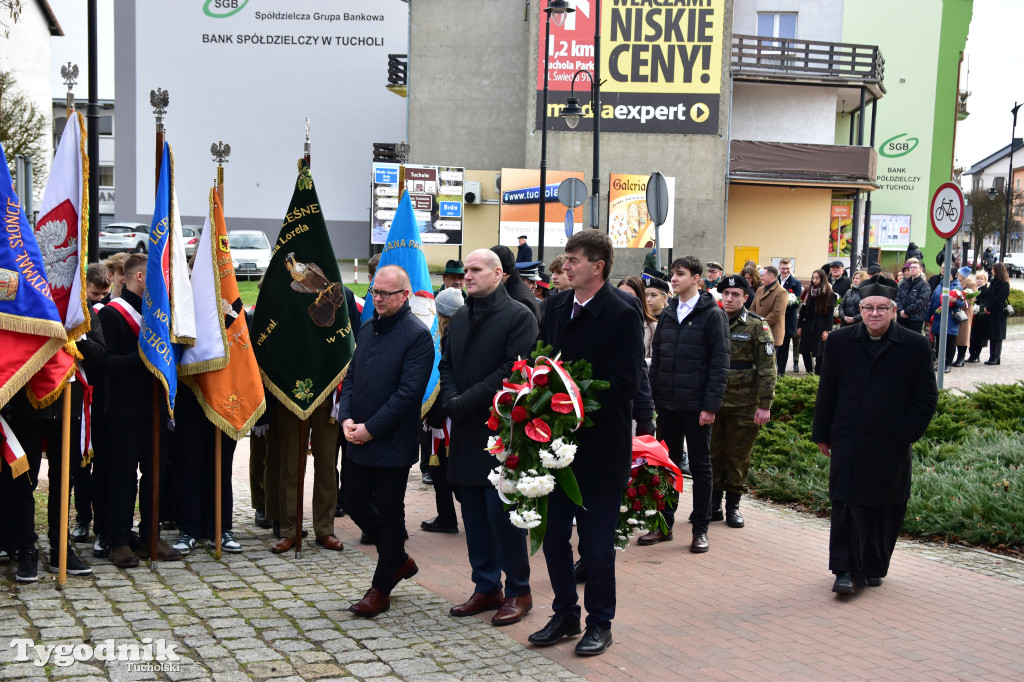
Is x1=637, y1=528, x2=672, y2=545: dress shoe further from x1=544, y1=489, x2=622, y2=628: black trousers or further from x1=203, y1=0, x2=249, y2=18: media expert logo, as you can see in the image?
x1=203, y1=0, x2=249, y2=18: media expert logo

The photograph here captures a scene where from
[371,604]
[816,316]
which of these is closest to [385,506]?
[371,604]

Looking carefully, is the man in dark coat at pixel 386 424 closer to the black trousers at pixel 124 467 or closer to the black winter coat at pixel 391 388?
the black winter coat at pixel 391 388

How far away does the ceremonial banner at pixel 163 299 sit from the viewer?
21.4ft

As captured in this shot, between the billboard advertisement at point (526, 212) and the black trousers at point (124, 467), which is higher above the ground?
the billboard advertisement at point (526, 212)

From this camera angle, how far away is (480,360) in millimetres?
5738

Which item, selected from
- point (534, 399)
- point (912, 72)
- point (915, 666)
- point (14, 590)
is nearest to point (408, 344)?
point (534, 399)

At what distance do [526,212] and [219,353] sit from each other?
92.9ft

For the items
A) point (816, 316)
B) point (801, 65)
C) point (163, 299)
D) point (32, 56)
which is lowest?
point (816, 316)

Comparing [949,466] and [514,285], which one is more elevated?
[514,285]

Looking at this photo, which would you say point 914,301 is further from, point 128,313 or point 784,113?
point 784,113

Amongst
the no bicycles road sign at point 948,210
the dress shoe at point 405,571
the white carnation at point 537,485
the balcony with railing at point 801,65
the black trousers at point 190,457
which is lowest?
the dress shoe at point 405,571

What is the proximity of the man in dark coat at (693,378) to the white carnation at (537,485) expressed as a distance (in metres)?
2.68

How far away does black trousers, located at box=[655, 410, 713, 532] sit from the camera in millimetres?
7531

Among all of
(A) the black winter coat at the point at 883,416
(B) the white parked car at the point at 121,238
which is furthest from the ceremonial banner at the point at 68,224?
(B) the white parked car at the point at 121,238
